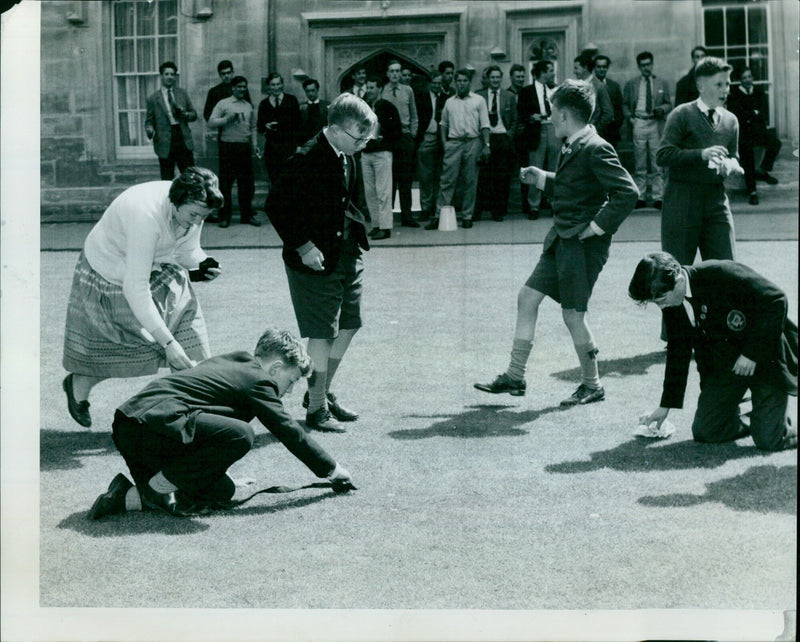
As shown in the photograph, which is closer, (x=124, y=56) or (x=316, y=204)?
(x=124, y=56)

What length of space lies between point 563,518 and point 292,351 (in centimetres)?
109

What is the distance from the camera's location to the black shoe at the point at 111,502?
4.15 m

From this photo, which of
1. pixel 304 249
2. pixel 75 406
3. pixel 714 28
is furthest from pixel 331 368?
pixel 714 28

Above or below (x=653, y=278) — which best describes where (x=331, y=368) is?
below

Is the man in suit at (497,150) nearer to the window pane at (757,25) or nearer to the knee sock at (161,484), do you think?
the window pane at (757,25)

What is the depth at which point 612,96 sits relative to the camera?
15.0ft

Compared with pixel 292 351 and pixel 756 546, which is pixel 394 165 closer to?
pixel 292 351

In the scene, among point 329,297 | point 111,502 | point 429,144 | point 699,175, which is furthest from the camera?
point 429,144

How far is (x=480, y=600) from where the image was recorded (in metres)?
3.71

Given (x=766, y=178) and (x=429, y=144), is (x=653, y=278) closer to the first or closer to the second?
(x=766, y=178)

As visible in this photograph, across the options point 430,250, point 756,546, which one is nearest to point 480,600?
point 756,546

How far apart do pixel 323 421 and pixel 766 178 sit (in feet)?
5.96

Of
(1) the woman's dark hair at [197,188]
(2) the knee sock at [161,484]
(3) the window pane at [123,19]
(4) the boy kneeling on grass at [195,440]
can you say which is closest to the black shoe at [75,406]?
(4) the boy kneeling on grass at [195,440]

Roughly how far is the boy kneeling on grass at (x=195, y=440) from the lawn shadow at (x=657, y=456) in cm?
87
